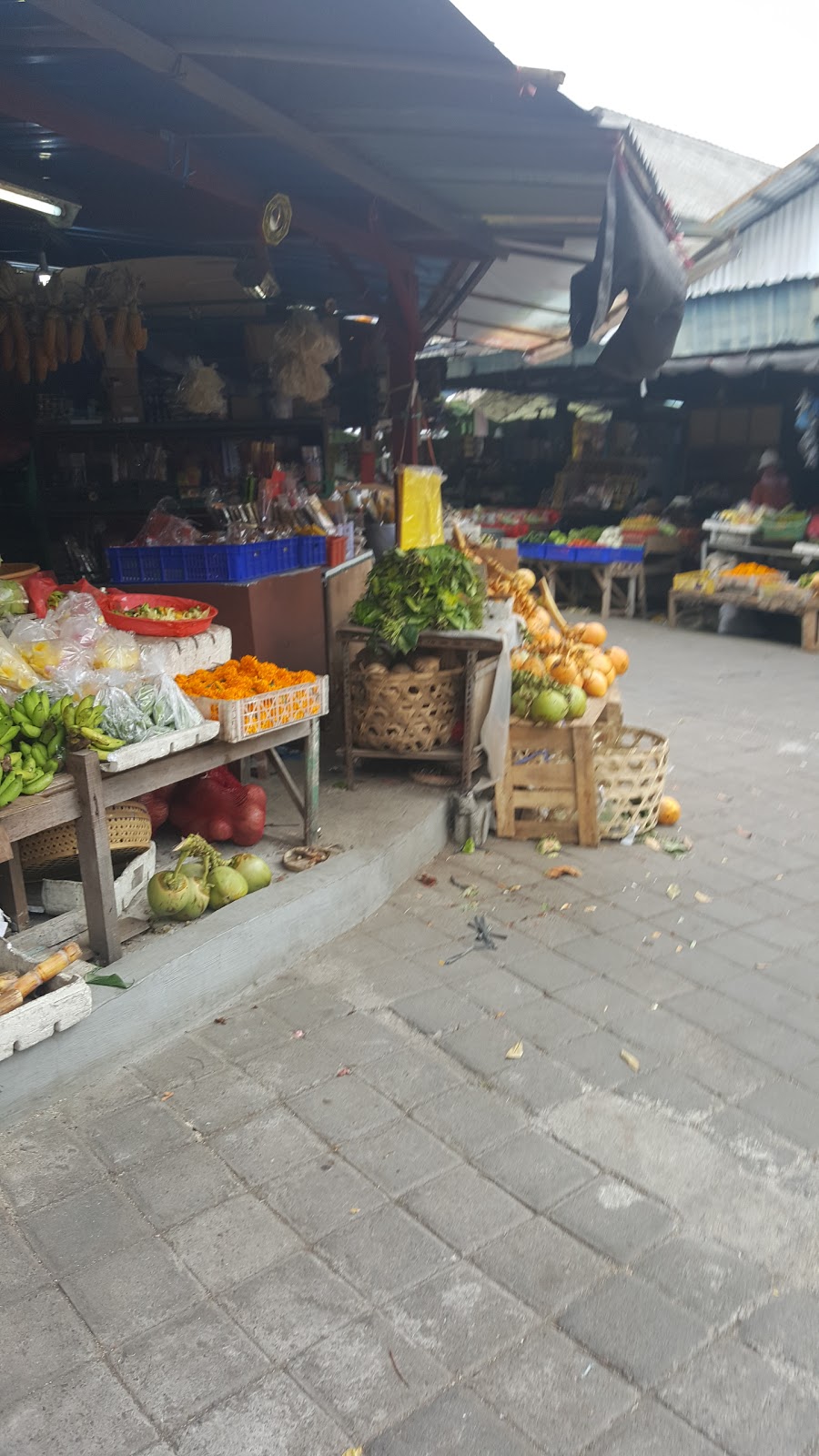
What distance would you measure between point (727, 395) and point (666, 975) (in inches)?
487

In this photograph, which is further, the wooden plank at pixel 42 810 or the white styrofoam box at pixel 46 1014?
the wooden plank at pixel 42 810

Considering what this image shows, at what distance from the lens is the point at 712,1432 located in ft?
7.04

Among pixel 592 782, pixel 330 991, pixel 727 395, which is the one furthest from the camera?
pixel 727 395

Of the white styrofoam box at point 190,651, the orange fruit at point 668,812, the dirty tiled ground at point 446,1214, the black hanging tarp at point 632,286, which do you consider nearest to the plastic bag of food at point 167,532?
the white styrofoam box at point 190,651

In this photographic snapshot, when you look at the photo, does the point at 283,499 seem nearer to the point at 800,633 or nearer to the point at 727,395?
the point at 800,633

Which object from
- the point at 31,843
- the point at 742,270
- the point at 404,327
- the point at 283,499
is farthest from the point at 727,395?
the point at 31,843

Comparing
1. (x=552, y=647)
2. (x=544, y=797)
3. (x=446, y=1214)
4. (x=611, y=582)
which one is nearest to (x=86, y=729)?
(x=446, y=1214)

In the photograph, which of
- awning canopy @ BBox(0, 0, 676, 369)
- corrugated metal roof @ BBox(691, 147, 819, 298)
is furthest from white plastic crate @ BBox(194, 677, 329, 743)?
corrugated metal roof @ BBox(691, 147, 819, 298)

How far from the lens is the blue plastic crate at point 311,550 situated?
6.41 m

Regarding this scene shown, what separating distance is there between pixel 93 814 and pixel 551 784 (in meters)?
2.91

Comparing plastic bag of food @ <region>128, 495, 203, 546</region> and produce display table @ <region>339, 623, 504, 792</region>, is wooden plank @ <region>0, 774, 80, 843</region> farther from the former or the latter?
plastic bag of food @ <region>128, 495, 203, 546</region>

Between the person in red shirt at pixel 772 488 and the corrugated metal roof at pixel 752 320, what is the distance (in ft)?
5.66

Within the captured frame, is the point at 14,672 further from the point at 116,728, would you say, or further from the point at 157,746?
the point at 157,746

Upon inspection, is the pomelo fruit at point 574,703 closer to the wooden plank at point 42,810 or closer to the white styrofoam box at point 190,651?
the white styrofoam box at point 190,651
